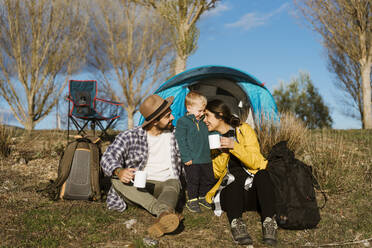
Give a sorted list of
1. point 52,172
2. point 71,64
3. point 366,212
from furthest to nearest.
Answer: point 71,64
point 52,172
point 366,212

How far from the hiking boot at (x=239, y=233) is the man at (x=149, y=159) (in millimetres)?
575

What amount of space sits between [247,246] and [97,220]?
1422mm

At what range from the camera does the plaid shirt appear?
3188 millimetres

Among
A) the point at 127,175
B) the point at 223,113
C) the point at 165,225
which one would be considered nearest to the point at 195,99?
the point at 223,113

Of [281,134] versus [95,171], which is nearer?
[95,171]

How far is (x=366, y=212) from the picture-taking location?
3.62 m

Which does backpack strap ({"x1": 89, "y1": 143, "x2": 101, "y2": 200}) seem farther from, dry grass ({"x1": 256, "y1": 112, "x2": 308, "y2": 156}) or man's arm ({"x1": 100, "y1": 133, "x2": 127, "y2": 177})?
dry grass ({"x1": 256, "y1": 112, "x2": 308, "y2": 156})

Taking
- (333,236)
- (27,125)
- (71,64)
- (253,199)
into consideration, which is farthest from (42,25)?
(333,236)

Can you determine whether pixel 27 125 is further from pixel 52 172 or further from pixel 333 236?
pixel 333 236

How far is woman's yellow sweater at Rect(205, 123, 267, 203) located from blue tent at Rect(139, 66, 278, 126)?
8.88 ft

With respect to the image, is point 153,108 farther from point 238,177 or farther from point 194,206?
point 194,206

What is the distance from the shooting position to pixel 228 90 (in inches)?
Result: 291

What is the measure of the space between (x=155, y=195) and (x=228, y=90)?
14.9 feet

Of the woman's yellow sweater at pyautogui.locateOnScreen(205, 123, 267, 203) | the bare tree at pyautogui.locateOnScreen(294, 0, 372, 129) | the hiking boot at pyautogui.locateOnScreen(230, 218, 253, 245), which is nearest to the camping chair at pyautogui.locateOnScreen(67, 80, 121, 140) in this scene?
the woman's yellow sweater at pyautogui.locateOnScreen(205, 123, 267, 203)
